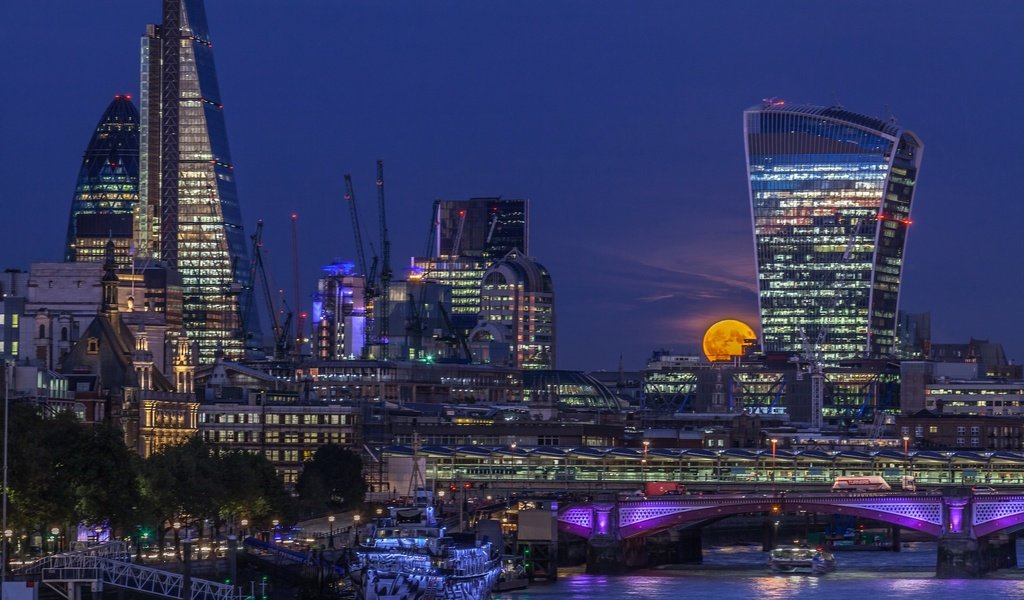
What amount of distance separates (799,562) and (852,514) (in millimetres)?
4266

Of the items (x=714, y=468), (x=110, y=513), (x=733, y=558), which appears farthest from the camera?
(x=714, y=468)

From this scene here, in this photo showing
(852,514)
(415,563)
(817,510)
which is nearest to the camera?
(415,563)

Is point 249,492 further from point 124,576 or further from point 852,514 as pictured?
point 852,514

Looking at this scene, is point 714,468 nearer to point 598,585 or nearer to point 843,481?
point 843,481

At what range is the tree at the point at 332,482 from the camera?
170 meters

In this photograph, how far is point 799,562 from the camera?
490 feet

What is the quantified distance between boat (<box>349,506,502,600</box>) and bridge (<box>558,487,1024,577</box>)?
33095 mm

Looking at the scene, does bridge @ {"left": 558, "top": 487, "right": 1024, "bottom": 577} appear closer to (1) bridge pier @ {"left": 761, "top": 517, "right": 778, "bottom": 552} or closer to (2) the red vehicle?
(2) the red vehicle

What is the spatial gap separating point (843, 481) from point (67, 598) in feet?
Answer: 273

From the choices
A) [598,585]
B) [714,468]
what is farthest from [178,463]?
[714,468]

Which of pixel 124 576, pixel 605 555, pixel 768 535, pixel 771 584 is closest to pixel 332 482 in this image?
pixel 605 555

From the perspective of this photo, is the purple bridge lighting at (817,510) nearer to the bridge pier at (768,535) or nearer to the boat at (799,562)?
the boat at (799,562)

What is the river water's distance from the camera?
128 meters

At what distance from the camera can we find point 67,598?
324 feet
